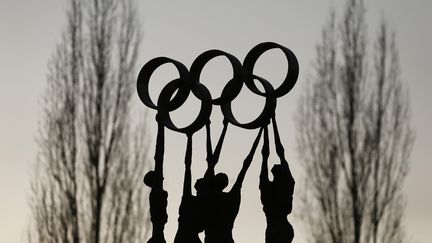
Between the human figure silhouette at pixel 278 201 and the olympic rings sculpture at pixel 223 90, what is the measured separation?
36cm

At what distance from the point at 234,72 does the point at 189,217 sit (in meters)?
1.13

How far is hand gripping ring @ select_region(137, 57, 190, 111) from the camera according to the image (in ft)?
36.6

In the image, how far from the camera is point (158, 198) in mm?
11094

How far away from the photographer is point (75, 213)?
19.0 m

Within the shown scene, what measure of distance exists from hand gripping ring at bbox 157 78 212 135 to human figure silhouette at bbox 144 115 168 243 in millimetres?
91

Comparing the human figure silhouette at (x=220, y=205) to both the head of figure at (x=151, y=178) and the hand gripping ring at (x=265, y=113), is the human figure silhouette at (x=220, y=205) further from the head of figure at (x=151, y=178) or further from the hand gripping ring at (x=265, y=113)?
the head of figure at (x=151, y=178)

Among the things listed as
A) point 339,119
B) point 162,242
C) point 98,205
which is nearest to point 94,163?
point 98,205

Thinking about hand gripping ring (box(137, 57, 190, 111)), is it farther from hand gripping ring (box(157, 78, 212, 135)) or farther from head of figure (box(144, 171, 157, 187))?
head of figure (box(144, 171, 157, 187))

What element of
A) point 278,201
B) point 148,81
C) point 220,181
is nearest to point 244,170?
point 220,181

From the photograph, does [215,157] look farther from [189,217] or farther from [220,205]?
[189,217]

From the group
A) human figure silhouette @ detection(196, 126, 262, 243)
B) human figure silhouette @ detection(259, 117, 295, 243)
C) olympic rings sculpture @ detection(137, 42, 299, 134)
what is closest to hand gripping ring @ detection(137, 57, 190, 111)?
olympic rings sculpture @ detection(137, 42, 299, 134)

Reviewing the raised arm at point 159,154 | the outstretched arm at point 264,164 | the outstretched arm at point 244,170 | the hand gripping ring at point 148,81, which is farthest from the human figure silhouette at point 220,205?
the hand gripping ring at point 148,81

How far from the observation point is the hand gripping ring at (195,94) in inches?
430

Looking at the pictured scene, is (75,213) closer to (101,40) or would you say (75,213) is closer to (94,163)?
(94,163)
